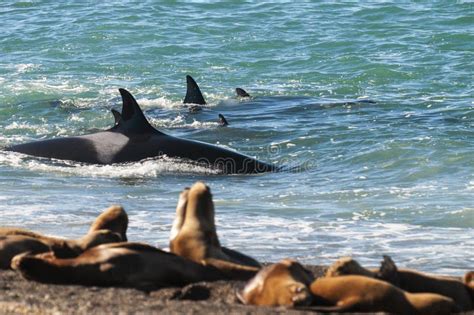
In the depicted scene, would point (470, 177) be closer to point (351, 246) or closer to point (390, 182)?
point (390, 182)

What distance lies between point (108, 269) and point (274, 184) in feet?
19.7

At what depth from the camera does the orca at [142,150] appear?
13.1 meters

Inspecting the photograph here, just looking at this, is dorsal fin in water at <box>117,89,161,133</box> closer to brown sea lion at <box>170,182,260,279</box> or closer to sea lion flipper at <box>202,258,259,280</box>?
brown sea lion at <box>170,182,260,279</box>

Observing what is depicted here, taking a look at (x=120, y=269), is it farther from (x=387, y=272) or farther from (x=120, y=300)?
(x=387, y=272)

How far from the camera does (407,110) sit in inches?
703

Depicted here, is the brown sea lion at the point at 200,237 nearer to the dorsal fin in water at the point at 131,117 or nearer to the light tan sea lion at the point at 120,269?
the light tan sea lion at the point at 120,269

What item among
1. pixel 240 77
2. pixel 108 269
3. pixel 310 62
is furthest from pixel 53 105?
pixel 108 269

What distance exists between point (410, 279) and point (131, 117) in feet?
22.7

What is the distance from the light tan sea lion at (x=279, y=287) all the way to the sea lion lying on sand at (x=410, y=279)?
0.22 m

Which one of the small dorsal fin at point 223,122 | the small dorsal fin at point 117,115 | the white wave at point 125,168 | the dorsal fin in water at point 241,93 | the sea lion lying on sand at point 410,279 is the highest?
the sea lion lying on sand at point 410,279

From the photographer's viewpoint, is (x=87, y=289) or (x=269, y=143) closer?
(x=87, y=289)

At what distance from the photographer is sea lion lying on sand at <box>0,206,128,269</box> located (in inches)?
271

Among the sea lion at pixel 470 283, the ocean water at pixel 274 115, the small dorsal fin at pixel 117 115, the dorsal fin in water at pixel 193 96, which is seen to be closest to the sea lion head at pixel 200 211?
the sea lion at pixel 470 283

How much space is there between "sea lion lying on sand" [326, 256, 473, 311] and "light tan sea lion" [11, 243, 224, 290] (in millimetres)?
746
